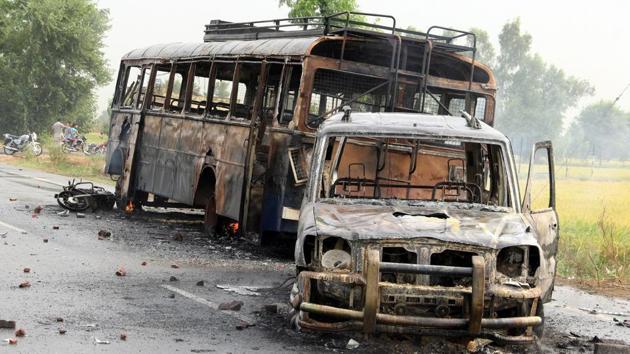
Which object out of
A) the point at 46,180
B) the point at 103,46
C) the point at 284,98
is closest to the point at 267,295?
the point at 284,98

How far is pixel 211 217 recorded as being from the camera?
1587 cm

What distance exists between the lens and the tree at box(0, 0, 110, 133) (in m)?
53.2

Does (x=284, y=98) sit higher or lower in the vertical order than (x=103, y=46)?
lower

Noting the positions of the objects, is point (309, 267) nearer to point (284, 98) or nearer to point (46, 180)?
point (284, 98)

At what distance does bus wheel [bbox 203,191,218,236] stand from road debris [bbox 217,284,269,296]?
16.3 feet

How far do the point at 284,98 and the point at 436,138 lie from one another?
15.7ft

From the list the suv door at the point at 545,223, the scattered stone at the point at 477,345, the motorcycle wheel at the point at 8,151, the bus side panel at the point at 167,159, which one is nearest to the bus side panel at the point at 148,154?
the bus side panel at the point at 167,159

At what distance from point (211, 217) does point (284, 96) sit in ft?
10.1

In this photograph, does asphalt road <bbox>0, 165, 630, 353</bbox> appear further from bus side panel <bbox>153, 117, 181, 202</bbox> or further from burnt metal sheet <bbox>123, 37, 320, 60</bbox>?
burnt metal sheet <bbox>123, 37, 320, 60</bbox>

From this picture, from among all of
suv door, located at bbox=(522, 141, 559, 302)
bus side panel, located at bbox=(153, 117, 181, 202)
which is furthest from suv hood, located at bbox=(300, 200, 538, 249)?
bus side panel, located at bbox=(153, 117, 181, 202)

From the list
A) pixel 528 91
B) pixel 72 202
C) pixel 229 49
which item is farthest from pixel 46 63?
pixel 528 91

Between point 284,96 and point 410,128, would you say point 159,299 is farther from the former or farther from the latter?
point 284,96

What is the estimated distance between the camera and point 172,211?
20062 millimetres

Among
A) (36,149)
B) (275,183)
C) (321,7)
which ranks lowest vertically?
(275,183)
